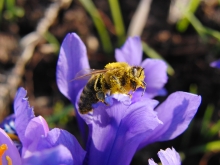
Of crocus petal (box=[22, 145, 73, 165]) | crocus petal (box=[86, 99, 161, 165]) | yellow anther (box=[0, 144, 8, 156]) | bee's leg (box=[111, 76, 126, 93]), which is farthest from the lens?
bee's leg (box=[111, 76, 126, 93])

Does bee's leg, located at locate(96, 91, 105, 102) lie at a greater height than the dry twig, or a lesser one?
greater

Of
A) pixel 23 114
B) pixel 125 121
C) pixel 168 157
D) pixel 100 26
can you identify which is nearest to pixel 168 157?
pixel 168 157

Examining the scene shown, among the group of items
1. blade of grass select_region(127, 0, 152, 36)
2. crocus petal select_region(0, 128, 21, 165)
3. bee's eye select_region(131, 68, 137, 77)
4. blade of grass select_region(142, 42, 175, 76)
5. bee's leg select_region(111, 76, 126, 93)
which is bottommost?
blade of grass select_region(142, 42, 175, 76)

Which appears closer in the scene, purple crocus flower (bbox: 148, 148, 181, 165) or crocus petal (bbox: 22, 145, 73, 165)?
crocus petal (bbox: 22, 145, 73, 165)

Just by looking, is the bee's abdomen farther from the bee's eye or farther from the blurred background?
the blurred background

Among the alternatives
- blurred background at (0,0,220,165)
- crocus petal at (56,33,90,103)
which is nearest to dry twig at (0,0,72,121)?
blurred background at (0,0,220,165)

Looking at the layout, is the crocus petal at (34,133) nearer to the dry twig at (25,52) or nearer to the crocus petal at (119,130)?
the crocus petal at (119,130)

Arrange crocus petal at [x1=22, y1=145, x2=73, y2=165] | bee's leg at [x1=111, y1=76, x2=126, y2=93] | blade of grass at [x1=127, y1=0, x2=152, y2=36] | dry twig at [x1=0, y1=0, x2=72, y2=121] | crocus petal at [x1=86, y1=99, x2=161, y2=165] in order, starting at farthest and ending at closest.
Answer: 1. blade of grass at [x1=127, y1=0, x2=152, y2=36]
2. dry twig at [x1=0, y1=0, x2=72, y2=121]
3. bee's leg at [x1=111, y1=76, x2=126, y2=93]
4. crocus petal at [x1=86, y1=99, x2=161, y2=165]
5. crocus petal at [x1=22, y1=145, x2=73, y2=165]

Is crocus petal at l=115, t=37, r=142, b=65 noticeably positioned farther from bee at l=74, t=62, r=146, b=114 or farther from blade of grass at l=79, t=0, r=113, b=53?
blade of grass at l=79, t=0, r=113, b=53
